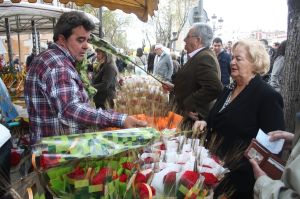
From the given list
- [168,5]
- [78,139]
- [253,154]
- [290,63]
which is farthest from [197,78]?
[168,5]

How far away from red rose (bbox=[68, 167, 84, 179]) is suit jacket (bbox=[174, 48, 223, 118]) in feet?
7.26

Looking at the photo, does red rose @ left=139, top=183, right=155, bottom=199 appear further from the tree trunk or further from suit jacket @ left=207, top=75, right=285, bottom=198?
the tree trunk

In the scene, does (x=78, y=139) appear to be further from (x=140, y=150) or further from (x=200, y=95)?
(x=200, y=95)

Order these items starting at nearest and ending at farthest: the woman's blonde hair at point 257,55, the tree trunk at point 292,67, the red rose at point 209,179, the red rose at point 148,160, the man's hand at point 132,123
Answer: the red rose at point 209,179, the red rose at point 148,160, the man's hand at point 132,123, the woman's blonde hair at point 257,55, the tree trunk at point 292,67

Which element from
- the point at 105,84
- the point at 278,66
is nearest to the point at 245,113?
the point at 105,84

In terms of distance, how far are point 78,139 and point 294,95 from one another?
3207mm

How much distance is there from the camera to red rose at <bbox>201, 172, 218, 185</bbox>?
65.4 inches

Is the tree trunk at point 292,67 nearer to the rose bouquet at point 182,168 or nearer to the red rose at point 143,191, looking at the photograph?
the rose bouquet at point 182,168

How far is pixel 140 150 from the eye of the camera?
1790mm

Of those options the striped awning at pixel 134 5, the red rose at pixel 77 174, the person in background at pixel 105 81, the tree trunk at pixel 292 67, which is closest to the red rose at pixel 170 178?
the red rose at pixel 77 174

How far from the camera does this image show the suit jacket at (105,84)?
5.91 m

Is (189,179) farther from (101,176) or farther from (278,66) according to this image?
(278,66)

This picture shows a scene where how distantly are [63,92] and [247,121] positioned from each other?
1364 millimetres

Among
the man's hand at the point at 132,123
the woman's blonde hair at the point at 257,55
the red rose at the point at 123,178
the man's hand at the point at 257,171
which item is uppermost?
the woman's blonde hair at the point at 257,55
